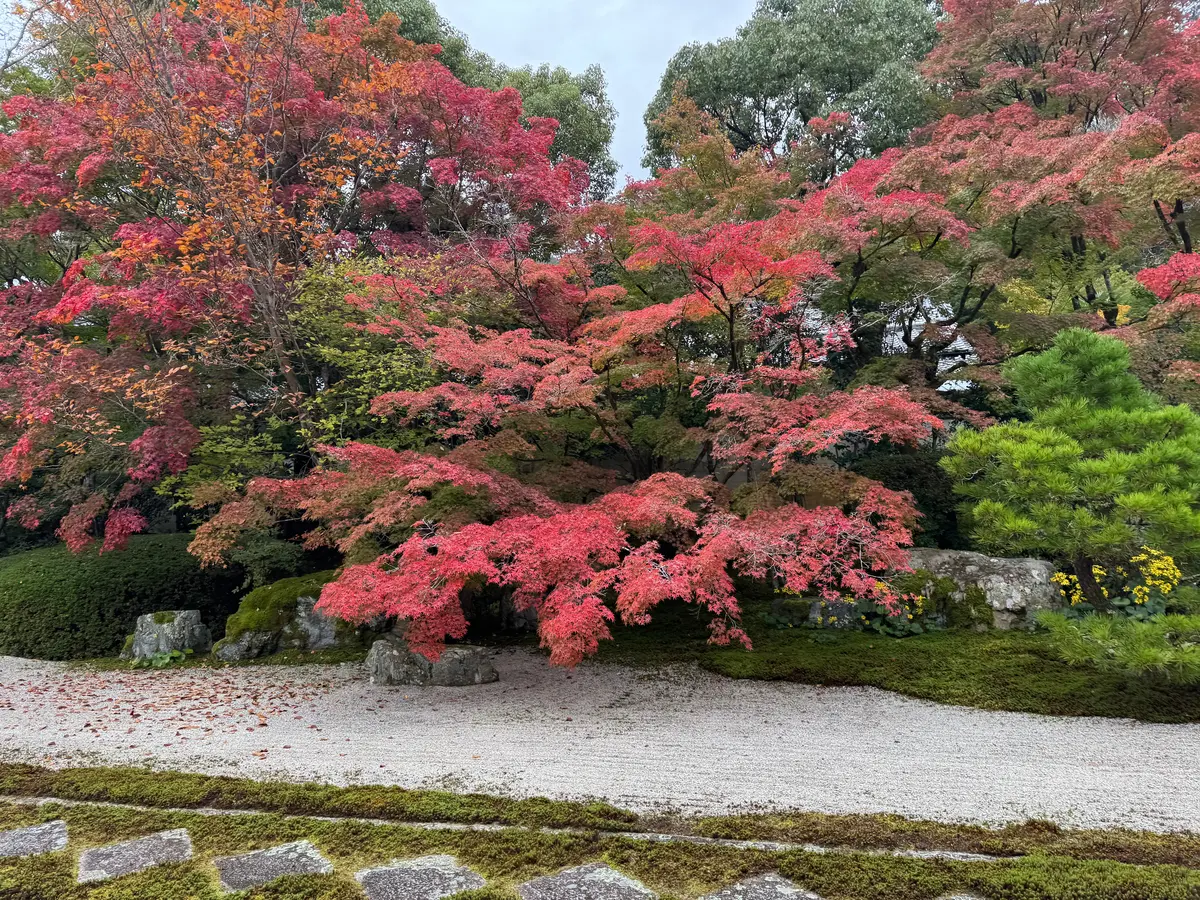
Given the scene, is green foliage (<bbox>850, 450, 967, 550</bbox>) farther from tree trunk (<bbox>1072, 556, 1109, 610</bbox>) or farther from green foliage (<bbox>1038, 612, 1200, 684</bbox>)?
green foliage (<bbox>1038, 612, 1200, 684</bbox>)

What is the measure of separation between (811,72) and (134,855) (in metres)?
15.6

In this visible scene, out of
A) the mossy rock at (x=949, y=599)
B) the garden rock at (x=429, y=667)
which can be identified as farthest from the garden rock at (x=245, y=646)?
the mossy rock at (x=949, y=599)

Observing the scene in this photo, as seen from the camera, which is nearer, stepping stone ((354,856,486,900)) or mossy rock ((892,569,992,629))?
stepping stone ((354,856,486,900))

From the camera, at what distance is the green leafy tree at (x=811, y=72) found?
1220cm

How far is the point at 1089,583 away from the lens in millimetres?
6348

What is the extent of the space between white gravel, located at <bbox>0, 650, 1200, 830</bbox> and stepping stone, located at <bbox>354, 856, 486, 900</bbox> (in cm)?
96

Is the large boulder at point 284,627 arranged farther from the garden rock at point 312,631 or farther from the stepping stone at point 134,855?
the stepping stone at point 134,855

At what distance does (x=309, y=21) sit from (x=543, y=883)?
14450mm

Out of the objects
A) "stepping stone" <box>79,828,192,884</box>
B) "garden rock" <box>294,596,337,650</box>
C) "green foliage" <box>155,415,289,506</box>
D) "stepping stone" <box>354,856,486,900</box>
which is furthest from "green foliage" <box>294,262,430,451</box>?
"stepping stone" <box>354,856,486,900</box>

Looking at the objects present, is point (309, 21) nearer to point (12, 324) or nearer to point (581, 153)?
point (581, 153)

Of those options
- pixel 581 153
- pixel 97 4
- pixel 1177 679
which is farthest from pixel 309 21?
pixel 1177 679

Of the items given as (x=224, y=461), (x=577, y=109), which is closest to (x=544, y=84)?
(x=577, y=109)

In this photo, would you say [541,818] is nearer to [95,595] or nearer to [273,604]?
[273,604]

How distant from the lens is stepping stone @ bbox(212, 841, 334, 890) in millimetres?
3029
